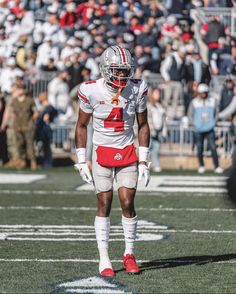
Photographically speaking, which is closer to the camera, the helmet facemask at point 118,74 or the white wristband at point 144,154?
the helmet facemask at point 118,74

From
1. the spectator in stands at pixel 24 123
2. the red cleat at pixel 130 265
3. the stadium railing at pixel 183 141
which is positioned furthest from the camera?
the stadium railing at pixel 183 141

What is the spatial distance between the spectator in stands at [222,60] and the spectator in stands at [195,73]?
105 centimetres

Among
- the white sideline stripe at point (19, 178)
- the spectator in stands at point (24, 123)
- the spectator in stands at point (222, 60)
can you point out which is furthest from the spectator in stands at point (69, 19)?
the white sideline stripe at point (19, 178)

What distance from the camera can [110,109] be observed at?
9.15 meters

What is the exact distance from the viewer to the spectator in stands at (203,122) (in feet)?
71.6

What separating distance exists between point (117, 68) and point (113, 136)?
0.56 m

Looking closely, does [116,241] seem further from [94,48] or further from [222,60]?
[222,60]

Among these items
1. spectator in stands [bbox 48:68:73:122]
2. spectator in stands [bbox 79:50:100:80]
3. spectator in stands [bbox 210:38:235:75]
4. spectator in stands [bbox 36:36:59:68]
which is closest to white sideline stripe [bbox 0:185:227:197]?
spectator in stands [bbox 48:68:73:122]

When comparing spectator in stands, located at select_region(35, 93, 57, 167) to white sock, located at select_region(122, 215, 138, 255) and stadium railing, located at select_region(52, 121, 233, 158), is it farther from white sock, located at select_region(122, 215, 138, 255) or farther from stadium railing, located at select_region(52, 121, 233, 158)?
white sock, located at select_region(122, 215, 138, 255)

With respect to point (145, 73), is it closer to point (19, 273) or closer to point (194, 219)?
point (194, 219)

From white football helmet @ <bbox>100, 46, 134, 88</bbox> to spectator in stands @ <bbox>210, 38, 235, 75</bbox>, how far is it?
17528mm

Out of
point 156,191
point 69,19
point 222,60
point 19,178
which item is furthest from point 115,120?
point 69,19

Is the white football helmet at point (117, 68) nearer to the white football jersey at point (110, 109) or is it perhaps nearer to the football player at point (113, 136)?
the football player at point (113, 136)

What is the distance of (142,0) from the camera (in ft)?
94.2
